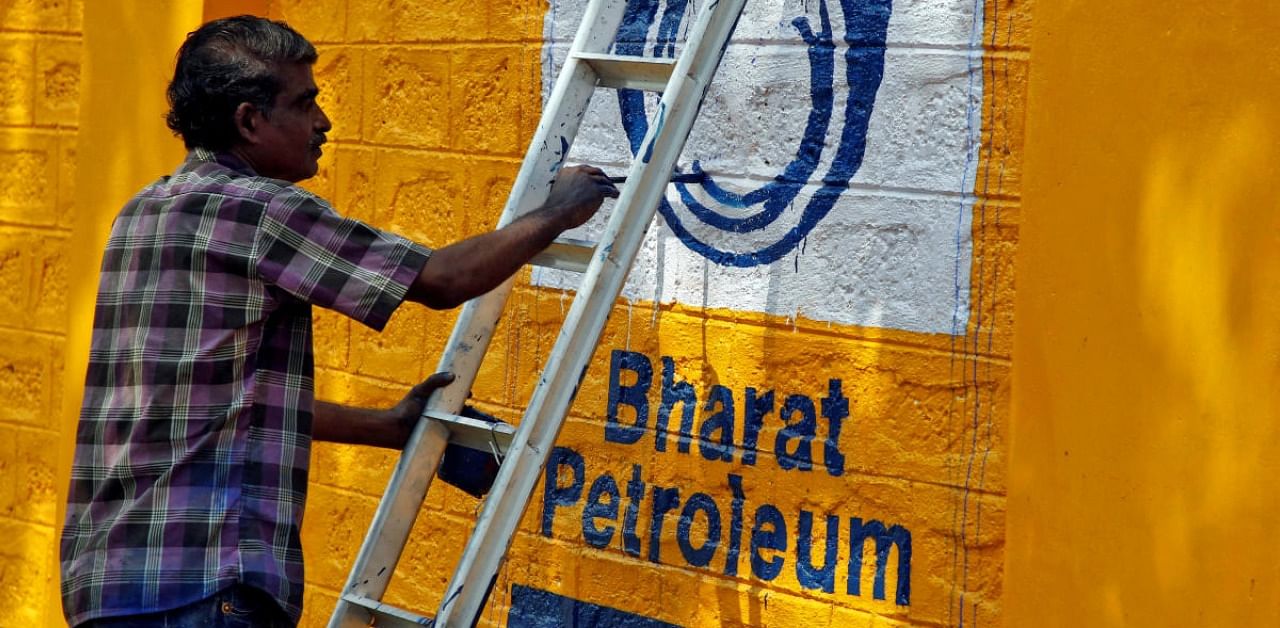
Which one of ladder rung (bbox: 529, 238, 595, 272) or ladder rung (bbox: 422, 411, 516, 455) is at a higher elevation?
ladder rung (bbox: 529, 238, 595, 272)

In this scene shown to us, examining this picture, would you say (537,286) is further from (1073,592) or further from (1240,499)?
(1240,499)

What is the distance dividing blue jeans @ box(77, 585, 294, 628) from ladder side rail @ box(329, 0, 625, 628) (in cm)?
20

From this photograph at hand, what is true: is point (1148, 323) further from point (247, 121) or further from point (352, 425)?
point (247, 121)

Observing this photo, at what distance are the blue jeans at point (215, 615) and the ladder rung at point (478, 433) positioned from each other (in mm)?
448

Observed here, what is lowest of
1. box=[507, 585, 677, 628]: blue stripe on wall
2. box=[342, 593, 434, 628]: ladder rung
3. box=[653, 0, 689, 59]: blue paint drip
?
box=[507, 585, 677, 628]: blue stripe on wall

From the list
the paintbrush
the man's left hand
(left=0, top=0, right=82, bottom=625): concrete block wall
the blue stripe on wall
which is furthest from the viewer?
(left=0, top=0, right=82, bottom=625): concrete block wall

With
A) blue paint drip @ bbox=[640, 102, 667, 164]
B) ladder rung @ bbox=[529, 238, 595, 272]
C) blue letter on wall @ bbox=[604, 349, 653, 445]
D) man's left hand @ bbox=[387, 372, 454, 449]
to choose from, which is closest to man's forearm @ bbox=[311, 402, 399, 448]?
man's left hand @ bbox=[387, 372, 454, 449]

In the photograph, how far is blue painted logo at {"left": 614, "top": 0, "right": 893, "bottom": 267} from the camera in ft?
10.5

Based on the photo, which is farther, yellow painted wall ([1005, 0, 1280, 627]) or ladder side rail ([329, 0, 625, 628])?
ladder side rail ([329, 0, 625, 628])

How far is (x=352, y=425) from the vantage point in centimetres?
292

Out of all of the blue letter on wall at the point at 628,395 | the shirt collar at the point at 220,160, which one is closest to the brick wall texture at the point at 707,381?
the blue letter on wall at the point at 628,395

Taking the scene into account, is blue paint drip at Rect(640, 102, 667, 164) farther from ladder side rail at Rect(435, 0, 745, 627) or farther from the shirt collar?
the shirt collar

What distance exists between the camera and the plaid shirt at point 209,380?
2.53 meters

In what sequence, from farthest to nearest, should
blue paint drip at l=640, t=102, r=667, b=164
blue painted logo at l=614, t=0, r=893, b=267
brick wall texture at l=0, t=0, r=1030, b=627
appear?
blue painted logo at l=614, t=0, r=893, b=267 < brick wall texture at l=0, t=0, r=1030, b=627 < blue paint drip at l=640, t=102, r=667, b=164
